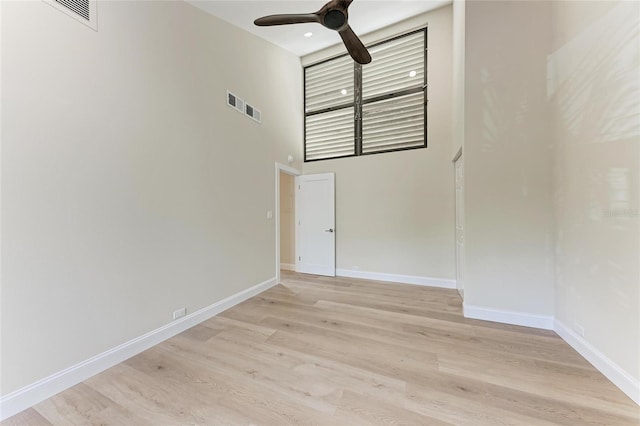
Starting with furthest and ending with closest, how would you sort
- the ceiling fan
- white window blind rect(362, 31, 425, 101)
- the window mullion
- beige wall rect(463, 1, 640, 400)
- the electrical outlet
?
1. the window mullion
2. white window blind rect(362, 31, 425, 101)
3. the electrical outlet
4. the ceiling fan
5. beige wall rect(463, 1, 640, 400)

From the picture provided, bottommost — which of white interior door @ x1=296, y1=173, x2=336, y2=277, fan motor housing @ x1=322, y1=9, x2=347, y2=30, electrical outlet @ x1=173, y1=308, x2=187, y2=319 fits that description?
electrical outlet @ x1=173, y1=308, x2=187, y2=319

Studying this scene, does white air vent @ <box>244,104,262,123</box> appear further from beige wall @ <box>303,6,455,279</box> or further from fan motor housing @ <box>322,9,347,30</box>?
fan motor housing @ <box>322,9,347,30</box>

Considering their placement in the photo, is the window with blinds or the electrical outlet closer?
the electrical outlet

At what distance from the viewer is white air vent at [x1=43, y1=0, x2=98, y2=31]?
178 centimetres

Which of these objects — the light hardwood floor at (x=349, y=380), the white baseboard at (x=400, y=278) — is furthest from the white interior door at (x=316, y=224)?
the light hardwood floor at (x=349, y=380)

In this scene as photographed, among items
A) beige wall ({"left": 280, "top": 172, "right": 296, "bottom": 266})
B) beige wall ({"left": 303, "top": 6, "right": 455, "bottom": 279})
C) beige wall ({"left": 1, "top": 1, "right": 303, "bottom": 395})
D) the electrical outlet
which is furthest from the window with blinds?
the electrical outlet

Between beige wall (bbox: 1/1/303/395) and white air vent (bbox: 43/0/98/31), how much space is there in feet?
0.15

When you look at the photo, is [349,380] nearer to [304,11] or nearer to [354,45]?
[354,45]

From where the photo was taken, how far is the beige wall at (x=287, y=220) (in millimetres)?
5277

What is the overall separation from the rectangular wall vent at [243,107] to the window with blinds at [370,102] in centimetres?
→ 156

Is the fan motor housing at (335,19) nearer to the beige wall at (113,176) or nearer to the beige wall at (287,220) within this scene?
the beige wall at (113,176)

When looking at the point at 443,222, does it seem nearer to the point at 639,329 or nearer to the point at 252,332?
the point at 639,329

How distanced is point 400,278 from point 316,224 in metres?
1.87

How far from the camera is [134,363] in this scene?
6.79 ft
